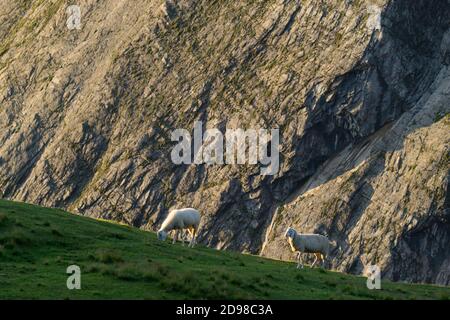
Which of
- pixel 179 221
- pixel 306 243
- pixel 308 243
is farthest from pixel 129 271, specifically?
pixel 308 243

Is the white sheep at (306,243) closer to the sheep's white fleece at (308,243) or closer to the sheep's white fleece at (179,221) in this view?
the sheep's white fleece at (308,243)

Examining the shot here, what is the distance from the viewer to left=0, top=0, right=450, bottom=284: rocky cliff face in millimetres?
105375

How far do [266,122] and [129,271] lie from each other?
78.4m

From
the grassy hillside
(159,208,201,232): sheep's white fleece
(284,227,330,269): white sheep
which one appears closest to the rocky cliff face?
(284,227,330,269): white sheep

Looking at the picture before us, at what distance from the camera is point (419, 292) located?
44.4m

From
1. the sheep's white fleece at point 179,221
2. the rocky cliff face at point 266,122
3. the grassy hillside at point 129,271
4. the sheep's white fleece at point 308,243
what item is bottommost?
the grassy hillside at point 129,271

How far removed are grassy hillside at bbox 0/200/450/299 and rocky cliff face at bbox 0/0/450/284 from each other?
A: 56.9 metres

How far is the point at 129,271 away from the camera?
37.8 meters

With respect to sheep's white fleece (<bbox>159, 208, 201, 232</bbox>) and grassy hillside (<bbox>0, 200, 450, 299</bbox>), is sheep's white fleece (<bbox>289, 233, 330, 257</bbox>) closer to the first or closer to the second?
grassy hillside (<bbox>0, 200, 450, 299</bbox>)

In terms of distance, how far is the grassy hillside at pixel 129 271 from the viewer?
35.5m

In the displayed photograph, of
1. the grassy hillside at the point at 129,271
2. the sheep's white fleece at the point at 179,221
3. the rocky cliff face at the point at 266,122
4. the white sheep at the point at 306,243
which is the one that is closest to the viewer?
the grassy hillside at the point at 129,271

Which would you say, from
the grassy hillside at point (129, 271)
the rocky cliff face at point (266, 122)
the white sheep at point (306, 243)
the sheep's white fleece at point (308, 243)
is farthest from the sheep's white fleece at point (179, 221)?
the rocky cliff face at point (266, 122)

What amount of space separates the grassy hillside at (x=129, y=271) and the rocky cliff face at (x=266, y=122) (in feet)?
187
